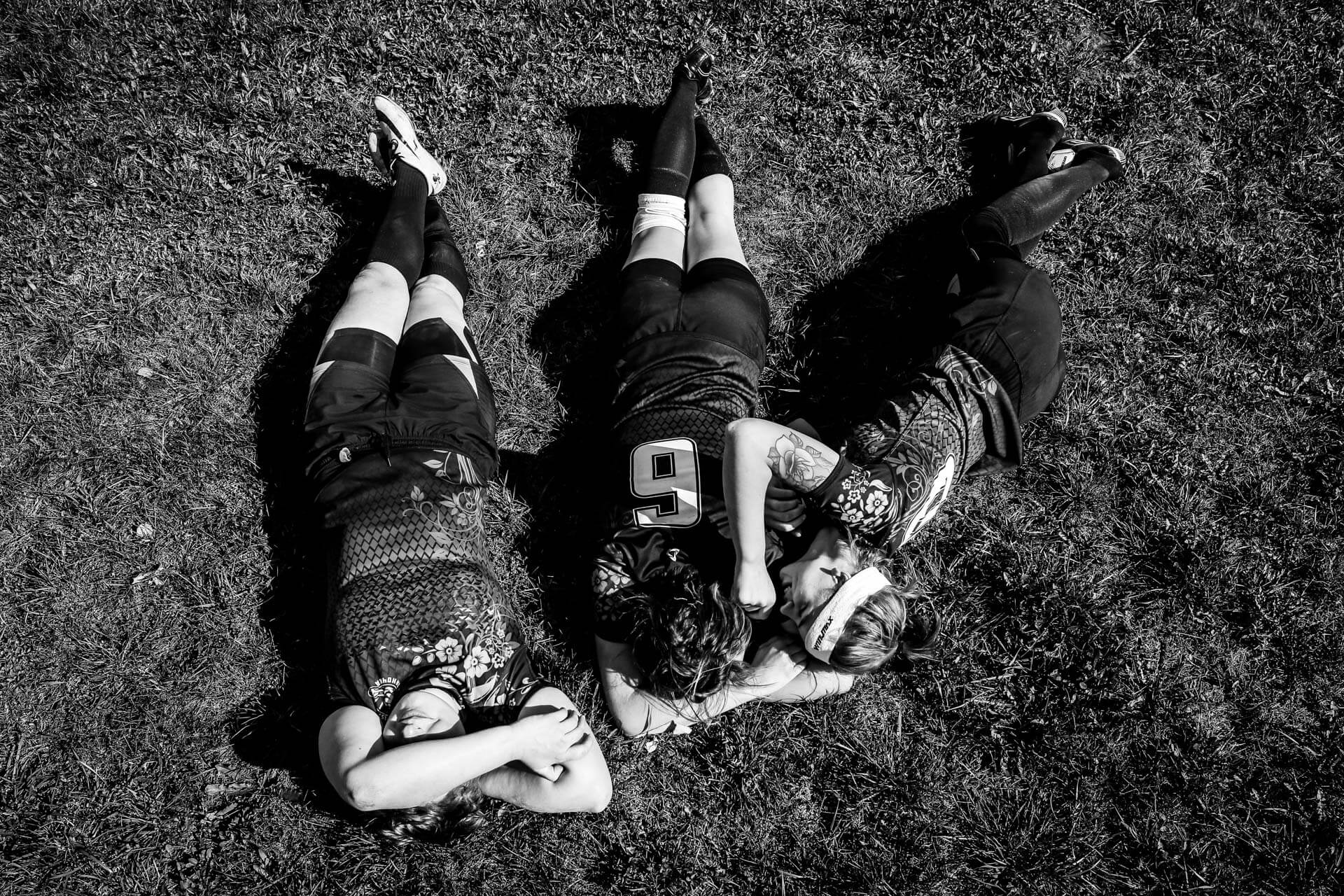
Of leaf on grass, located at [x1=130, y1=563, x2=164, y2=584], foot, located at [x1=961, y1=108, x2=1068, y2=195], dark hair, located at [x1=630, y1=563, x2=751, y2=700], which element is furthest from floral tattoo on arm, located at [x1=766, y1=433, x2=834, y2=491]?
leaf on grass, located at [x1=130, y1=563, x2=164, y2=584]

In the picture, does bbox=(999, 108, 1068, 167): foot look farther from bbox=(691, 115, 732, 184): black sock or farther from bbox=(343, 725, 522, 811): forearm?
bbox=(343, 725, 522, 811): forearm

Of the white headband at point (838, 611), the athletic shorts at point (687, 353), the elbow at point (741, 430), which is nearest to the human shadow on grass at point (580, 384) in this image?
the athletic shorts at point (687, 353)

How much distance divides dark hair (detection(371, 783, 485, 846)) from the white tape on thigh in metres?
3.08

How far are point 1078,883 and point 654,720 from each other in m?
2.29

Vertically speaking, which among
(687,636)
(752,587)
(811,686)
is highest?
(752,587)

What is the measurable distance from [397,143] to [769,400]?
2.67 m

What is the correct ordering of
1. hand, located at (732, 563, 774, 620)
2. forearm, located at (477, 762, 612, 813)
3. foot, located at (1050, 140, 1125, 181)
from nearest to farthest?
hand, located at (732, 563, 774, 620)
forearm, located at (477, 762, 612, 813)
foot, located at (1050, 140, 1125, 181)

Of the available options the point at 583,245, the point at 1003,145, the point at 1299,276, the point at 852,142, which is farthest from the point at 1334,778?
the point at 583,245

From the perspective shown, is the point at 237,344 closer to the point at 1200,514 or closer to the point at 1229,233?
the point at 1200,514

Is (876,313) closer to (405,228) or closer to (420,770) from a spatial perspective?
(405,228)

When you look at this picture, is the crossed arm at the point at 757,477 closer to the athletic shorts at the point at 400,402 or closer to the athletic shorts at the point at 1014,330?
the athletic shorts at the point at 1014,330

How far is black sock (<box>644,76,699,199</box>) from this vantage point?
15.8 feet

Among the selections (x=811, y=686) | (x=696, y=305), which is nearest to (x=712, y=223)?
(x=696, y=305)

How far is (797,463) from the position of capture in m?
3.57
